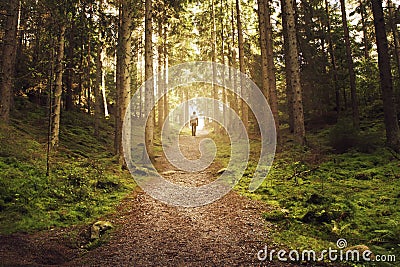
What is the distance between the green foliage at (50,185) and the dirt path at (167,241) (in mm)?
696

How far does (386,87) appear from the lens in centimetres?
1178

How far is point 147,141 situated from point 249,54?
15.6m

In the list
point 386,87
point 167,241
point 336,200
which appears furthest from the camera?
point 386,87

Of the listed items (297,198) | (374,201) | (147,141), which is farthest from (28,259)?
(147,141)

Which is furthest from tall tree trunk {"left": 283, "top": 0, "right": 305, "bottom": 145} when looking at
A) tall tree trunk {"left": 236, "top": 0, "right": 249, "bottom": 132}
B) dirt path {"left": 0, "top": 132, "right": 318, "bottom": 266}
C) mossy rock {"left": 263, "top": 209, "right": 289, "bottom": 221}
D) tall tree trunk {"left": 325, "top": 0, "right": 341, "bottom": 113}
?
tall tree trunk {"left": 325, "top": 0, "right": 341, "bottom": 113}

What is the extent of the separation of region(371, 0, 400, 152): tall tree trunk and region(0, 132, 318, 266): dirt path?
713 centimetres

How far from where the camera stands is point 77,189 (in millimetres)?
8805

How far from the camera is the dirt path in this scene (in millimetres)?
5004

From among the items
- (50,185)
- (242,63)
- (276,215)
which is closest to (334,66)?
(242,63)

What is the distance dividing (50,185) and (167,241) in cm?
472

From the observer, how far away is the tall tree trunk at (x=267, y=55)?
53.8ft

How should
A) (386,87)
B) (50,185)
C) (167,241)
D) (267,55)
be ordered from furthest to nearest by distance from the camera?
1. (267,55)
2. (386,87)
3. (50,185)
4. (167,241)

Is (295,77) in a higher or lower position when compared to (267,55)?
lower

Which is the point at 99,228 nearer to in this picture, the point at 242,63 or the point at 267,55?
the point at 267,55
